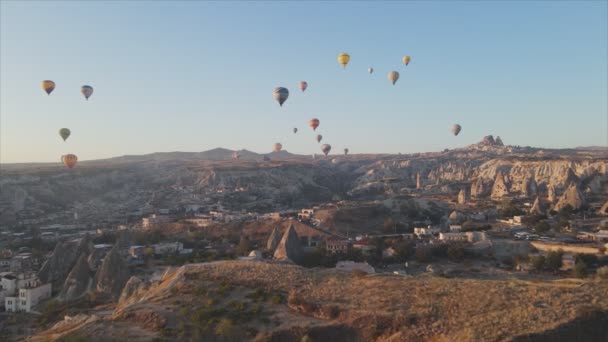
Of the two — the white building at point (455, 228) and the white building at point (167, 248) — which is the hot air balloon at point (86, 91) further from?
the white building at point (455, 228)

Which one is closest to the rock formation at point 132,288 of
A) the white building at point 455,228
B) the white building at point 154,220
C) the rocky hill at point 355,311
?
the rocky hill at point 355,311

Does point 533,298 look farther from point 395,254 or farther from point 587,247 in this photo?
point 587,247

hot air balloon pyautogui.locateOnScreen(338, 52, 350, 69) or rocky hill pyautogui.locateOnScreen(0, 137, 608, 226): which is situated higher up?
hot air balloon pyautogui.locateOnScreen(338, 52, 350, 69)

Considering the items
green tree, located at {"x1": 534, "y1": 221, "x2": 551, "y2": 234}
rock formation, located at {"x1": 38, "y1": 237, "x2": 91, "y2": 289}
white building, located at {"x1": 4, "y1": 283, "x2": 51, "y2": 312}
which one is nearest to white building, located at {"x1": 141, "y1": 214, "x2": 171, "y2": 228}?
rock formation, located at {"x1": 38, "y1": 237, "x2": 91, "y2": 289}

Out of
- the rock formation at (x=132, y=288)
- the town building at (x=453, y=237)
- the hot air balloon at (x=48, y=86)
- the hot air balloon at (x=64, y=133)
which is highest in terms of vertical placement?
the hot air balloon at (x=48, y=86)

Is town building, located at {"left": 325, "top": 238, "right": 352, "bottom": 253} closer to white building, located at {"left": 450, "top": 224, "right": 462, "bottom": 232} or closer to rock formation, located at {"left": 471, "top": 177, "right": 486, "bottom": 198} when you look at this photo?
white building, located at {"left": 450, "top": 224, "right": 462, "bottom": 232}

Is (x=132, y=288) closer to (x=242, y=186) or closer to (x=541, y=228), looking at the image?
(x=541, y=228)

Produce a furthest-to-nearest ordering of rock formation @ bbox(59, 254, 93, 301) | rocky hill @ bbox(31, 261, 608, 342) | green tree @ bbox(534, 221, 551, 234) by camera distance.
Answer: green tree @ bbox(534, 221, 551, 234) → rock formation @ bbox(59, 254, 93, 301) → rocky hill @ bbox(31, 261, 608, 342)
